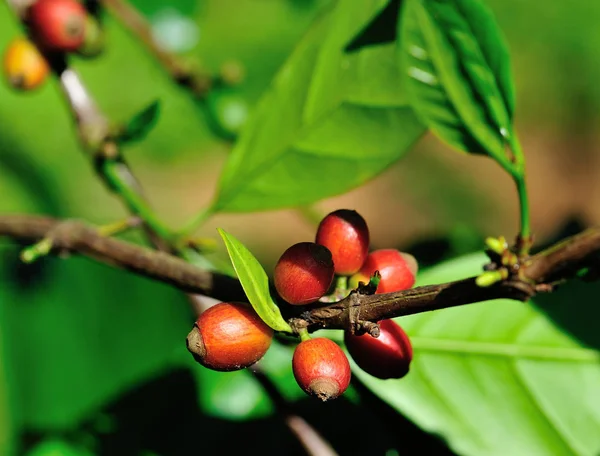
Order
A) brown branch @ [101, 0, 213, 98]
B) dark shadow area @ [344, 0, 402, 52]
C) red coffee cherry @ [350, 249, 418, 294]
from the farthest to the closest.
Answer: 1. brown branch @ [101, 0, 213, 98]
2. dark shadow area @ [344, 0, 402, 52]
3. red coffee cherry @ [350, 249, 418, 294]

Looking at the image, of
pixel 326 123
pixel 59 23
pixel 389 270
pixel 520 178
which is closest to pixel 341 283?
pixel 389 270

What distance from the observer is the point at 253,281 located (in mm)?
883

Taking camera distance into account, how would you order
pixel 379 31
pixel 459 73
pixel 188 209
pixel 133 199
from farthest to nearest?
1. pixel 188 209
2. pixel 133 199
3. pixel 379 31
4. pixel 459 73

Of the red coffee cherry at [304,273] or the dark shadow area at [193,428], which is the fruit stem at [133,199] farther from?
the red coffee cherry at [304,273]

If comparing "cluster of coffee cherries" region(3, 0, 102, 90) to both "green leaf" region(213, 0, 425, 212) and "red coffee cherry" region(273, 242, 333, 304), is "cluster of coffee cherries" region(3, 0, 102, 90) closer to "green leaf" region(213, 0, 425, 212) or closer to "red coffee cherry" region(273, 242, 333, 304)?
"green leaf" region(213, 0, 425, 212)

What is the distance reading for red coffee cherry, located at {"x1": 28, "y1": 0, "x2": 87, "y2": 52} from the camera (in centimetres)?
157

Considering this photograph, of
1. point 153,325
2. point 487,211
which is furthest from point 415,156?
point 153,325

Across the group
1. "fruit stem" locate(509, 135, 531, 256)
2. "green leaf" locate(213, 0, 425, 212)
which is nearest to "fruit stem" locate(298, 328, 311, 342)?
"fruit stem" locate(509, 135, 531, 256)

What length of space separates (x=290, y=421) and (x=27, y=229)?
0.73 meters

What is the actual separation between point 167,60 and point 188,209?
1.99 m

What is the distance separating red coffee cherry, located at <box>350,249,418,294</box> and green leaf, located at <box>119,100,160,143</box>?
1.76 feet

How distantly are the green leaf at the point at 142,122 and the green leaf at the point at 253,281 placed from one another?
21.2 inches

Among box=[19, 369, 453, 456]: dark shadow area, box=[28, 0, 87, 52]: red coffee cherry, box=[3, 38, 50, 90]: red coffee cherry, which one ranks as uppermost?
box=[3, 38, 50, 90]: red coffee cherry

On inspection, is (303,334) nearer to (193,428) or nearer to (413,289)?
(413,289)
